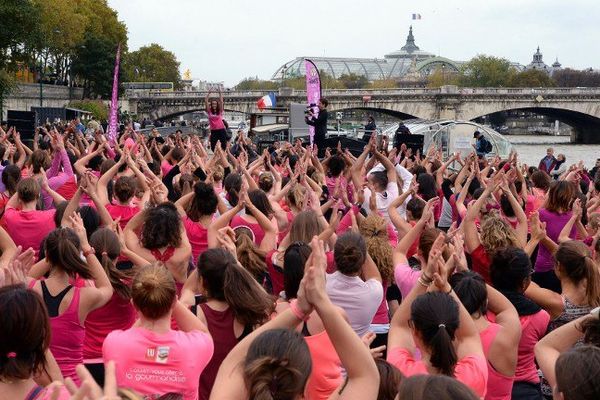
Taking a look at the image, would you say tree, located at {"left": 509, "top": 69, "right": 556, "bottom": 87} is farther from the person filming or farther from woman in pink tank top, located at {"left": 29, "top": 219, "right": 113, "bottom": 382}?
woman in pink tank top, located at {"left": 29, "top": 219, "right": 113, "bottom": 382}

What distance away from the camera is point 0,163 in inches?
456

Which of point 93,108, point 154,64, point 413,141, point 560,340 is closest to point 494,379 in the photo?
point 560,340

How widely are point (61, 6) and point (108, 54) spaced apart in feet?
36.9

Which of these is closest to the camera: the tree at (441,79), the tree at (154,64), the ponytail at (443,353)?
the ponytail at (443,353)

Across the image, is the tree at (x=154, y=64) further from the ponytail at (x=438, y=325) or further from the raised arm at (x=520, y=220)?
the ponytail at (x=438, y=325)

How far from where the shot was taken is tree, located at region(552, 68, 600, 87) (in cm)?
13575

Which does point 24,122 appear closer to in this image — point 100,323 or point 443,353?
point 100,323

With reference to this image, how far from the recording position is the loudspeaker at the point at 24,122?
693 inches

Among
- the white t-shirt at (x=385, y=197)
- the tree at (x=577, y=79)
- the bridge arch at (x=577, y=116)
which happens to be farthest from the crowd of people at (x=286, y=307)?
the tree at (x=577, y=79)

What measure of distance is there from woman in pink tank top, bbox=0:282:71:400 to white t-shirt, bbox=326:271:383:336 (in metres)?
2.06

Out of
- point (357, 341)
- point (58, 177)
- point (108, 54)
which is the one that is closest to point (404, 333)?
point (357, 341)

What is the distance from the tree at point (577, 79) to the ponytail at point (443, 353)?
137 m

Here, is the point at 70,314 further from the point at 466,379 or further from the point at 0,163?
the point at 0,163

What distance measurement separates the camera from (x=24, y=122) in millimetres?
17812
